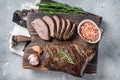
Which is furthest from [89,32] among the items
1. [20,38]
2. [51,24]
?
[20,38]

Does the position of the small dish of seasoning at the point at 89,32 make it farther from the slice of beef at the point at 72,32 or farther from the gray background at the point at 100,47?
the gray background at the point at 100,47

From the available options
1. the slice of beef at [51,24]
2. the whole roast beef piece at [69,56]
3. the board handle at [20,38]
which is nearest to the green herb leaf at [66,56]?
the whole roast beef piece at [69,56]

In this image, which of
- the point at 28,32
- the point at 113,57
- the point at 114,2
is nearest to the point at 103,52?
the point at 113,57

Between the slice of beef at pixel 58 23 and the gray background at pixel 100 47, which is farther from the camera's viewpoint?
the gray background at pixel 100 47

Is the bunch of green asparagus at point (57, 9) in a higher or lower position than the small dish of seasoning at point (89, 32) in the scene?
higher

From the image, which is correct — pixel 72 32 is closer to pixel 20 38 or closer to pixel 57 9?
pixel 57 9

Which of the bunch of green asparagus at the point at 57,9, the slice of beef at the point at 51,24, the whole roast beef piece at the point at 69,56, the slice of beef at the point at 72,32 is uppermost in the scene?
the bunch of green asparagus at the point at 57,9

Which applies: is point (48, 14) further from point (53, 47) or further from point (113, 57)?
point (113, 57)
